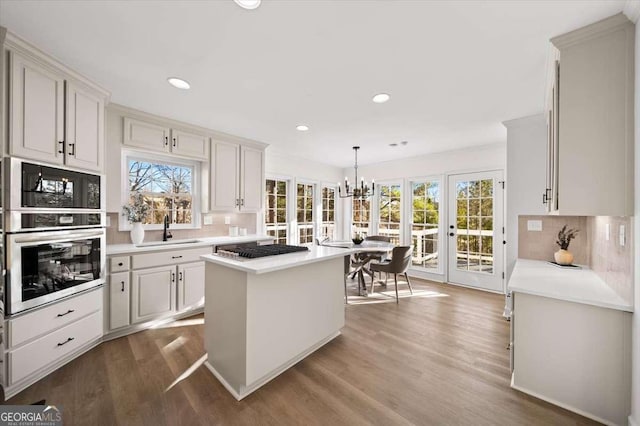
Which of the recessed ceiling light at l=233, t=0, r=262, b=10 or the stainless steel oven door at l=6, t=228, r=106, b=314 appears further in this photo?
the stainless steel oven door at l=6, t=228, r=106, b=314

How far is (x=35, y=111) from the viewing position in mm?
1906

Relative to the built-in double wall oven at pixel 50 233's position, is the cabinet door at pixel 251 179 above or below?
above

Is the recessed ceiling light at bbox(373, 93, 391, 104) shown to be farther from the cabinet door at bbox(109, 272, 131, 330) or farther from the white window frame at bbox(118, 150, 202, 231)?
the cabinet door at bbox(109, 272, 131, 330)

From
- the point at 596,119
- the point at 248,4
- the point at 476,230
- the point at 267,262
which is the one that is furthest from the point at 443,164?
the point at 248,4

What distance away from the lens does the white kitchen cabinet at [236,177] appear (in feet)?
12.2

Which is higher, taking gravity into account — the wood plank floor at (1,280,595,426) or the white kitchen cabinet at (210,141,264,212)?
the white kitchen cabinet at (210,141,264,212)

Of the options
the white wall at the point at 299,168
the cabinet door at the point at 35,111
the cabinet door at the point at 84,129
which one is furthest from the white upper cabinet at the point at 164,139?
the white wall at the point at 299,168

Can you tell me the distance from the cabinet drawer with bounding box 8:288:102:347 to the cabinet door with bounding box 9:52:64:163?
1146 mm

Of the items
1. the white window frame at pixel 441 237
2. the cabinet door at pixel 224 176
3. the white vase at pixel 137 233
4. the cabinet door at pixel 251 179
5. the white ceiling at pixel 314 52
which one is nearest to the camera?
the white ceiling at pixel 314 52

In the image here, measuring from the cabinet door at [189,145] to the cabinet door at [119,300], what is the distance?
1601 millimetres

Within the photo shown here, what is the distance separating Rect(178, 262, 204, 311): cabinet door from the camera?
3070mm

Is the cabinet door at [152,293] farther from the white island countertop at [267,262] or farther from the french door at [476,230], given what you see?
the french door at [476,230]

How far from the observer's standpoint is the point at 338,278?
2.62m

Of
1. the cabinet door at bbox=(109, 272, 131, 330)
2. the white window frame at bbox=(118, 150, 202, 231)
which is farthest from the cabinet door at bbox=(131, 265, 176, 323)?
the white window frame at bbox=(118, 150, 202, 231)
